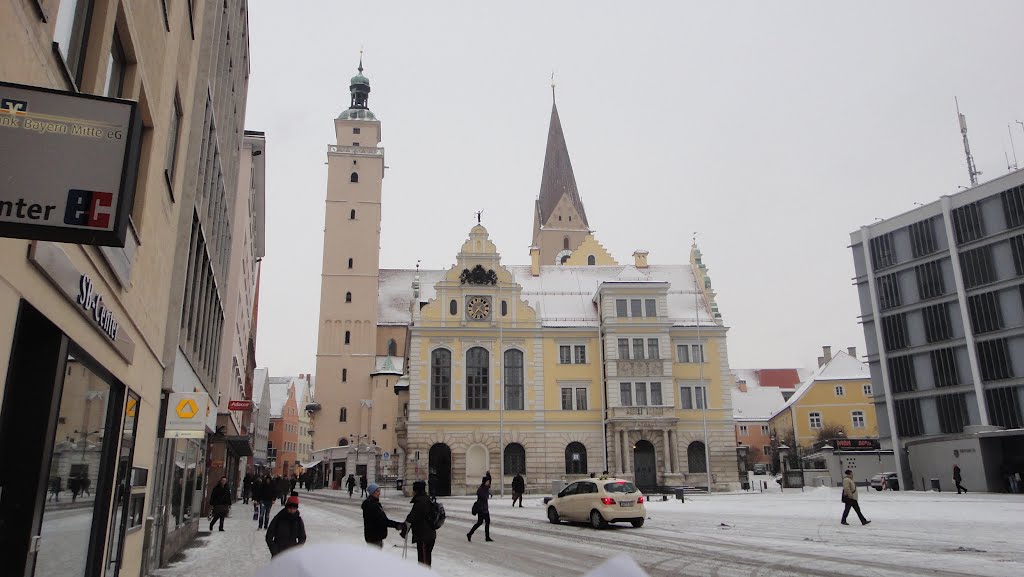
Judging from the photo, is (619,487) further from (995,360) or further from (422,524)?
(995,360)

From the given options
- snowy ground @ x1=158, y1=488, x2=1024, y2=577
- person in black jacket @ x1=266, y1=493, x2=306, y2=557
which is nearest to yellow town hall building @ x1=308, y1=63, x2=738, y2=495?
snowy ground @ x1=158, y1=488, x2=1024, y2=577

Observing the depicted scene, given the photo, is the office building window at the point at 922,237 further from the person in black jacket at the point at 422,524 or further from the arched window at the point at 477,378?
the person in black jacket at the point at 422,524

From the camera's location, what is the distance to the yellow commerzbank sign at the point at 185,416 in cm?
1347

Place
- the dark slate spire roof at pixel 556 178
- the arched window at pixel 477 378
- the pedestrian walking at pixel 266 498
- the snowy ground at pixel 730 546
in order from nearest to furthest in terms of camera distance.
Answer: the snowy ground at pixel 730 546 → the pedestrian walking at pixel 266 498 → the arched window at pixel 477 378 → the dark slate spire roof at pixel 556 178

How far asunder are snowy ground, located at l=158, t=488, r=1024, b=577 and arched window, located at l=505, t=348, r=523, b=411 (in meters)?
26.0

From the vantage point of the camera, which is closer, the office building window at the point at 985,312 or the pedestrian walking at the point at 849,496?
the pedestrian walking at the point at 849,496

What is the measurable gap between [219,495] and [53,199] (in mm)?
20596

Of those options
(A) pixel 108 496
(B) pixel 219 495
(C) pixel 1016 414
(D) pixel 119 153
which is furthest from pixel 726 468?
(D) pixel 119 153

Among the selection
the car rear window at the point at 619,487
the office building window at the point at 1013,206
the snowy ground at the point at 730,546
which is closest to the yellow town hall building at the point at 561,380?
the office building window at the point at 1013,206

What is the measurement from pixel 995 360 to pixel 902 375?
6.89 metres

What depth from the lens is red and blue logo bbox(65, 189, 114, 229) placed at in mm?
4203

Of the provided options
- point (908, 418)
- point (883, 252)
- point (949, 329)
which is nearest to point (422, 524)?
point (949, 329)

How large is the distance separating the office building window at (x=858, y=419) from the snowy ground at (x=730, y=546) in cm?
5560

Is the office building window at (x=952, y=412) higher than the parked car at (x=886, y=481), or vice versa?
the office building window at (x=952, y=412)
